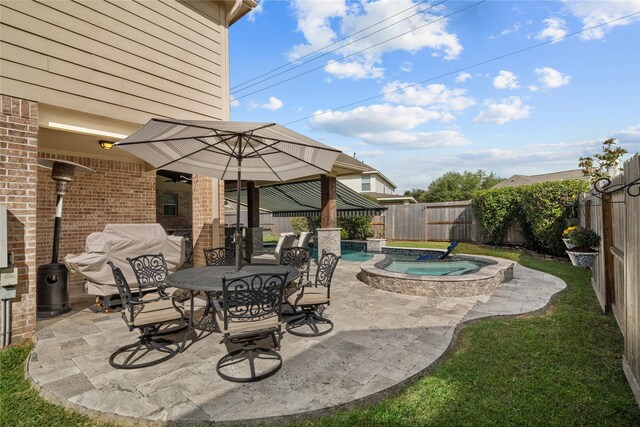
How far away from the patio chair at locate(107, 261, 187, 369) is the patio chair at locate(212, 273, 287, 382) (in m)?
0.74

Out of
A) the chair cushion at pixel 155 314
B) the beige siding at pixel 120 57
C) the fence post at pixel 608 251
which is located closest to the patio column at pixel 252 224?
the beige siding at pixel 120 57

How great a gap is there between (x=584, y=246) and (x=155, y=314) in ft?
22.2

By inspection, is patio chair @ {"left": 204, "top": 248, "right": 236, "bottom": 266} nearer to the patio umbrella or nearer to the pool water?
the patio umbrella

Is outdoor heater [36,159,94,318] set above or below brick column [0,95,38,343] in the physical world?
below

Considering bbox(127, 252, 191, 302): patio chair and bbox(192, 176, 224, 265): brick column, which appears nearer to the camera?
bbox(127, 252, 191, 302): patio chair

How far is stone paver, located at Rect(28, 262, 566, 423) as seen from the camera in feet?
9.51

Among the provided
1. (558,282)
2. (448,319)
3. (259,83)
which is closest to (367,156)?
(259,83)

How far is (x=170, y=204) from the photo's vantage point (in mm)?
14062

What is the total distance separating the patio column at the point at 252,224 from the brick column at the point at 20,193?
755cm

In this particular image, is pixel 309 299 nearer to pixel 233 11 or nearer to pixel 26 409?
pixel 26 409

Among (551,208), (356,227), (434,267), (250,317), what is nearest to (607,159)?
(551,208)

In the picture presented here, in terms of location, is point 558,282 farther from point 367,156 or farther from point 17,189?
point 367,156


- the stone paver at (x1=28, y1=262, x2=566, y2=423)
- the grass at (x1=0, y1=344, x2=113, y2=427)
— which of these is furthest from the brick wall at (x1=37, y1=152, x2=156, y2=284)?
the grass at (x1=0, y1=344, x2=113, y2=427)

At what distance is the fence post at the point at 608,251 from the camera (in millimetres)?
5320
